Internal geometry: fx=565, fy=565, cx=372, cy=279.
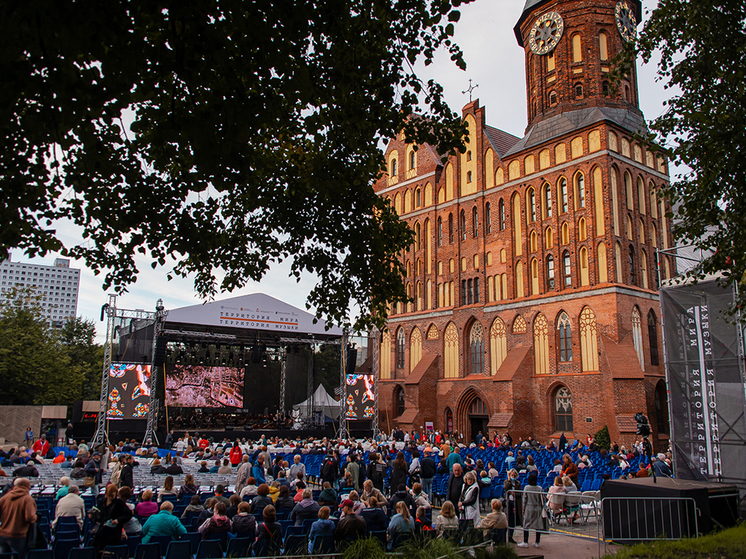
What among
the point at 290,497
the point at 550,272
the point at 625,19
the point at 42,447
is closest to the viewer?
the point at 290,497

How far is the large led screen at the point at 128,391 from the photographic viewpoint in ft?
80.3

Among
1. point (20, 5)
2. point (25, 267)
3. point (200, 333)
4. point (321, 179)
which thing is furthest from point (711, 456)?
point (25, 267)

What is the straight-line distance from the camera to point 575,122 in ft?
98.3

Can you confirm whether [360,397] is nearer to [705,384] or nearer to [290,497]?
[705,384]

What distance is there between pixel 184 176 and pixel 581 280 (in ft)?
81.3

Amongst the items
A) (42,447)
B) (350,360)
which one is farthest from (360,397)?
(42,447)

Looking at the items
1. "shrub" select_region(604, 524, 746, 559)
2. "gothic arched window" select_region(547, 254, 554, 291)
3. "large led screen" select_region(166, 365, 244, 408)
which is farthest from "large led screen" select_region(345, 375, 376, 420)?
"shrub" select_region(604, 524, 746, 559)

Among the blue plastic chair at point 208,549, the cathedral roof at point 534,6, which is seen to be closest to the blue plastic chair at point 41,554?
the blue plastic chair at point 208,549

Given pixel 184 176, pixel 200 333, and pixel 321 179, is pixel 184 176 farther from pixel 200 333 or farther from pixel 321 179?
pixel 200 333

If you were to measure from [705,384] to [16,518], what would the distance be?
47.9 feet

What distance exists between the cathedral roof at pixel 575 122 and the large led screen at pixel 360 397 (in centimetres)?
1524

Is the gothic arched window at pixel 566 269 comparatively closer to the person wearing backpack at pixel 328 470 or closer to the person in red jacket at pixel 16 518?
the person wearing backpack at pixel 328 470


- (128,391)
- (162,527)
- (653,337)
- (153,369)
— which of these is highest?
(653,337)

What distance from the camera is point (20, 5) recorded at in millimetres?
4414
